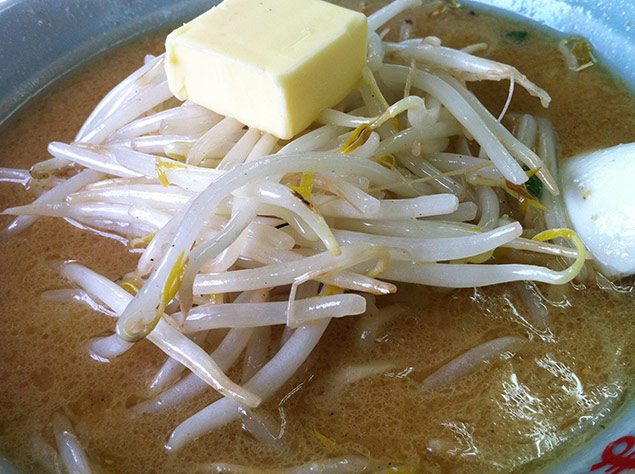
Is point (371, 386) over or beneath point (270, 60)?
beneath

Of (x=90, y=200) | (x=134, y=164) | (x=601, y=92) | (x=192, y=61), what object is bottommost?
(x=601, y=92)

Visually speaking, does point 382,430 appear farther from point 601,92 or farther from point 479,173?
point 601,92

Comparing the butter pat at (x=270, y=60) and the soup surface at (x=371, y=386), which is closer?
the soup surface at (x=371, y=386)

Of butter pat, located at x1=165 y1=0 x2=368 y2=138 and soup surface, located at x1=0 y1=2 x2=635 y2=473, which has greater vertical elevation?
butter pat, located at x1=165 y1=0 x2=368 y2=138

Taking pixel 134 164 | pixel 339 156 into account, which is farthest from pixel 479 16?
pixel 134 164

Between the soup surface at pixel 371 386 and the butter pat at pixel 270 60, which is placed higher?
the butter pat at pixel 270 60
